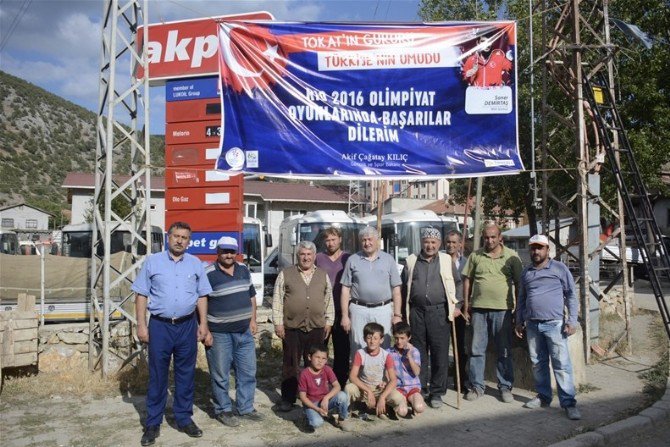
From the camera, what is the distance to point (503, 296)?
6.66 metres

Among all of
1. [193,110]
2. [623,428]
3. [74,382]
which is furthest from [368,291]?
[193,110]

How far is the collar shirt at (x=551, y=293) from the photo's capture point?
6.18 metres

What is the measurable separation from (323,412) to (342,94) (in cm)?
376

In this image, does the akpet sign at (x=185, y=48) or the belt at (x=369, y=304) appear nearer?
the belt at (x=369, y=304)

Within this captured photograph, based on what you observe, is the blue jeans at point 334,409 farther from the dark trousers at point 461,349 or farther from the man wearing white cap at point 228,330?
the dark trousers at point 461,349

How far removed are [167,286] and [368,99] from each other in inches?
135

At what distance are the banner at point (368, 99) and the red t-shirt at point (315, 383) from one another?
247 cm

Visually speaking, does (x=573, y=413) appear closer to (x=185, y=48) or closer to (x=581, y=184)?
(x=581, y=184)

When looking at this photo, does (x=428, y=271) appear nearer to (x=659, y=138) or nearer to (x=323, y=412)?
(x=323, y=412)

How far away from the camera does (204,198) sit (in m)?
10.8

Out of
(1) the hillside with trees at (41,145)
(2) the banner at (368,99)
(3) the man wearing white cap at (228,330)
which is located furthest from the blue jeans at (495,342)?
(1) the hillside with trees at (41,145)

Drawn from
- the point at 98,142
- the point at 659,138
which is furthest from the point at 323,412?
the point at 659,138

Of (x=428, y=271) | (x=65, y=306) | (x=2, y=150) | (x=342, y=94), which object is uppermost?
(x=2, y=150)

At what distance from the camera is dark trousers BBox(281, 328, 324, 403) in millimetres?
6266
